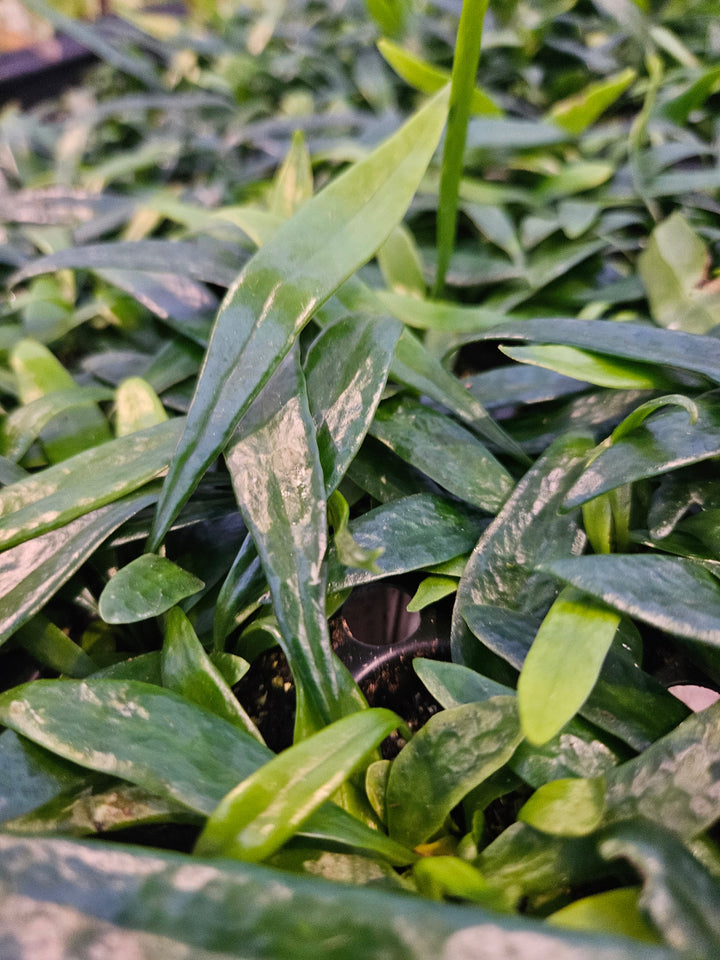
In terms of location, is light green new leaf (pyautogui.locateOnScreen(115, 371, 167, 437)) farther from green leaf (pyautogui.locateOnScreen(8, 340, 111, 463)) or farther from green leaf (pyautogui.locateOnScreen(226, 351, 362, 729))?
green leaf (pyautogui.locateOnScreen(226, 351, 362, 729))

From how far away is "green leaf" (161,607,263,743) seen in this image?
350 millimetres

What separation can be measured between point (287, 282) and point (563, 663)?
0.95ft

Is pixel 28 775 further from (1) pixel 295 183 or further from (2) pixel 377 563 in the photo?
(1) pixel 295 183

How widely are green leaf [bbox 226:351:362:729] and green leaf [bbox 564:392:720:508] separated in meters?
0.15

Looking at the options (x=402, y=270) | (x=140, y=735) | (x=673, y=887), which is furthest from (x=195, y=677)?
(x=402, y=270)

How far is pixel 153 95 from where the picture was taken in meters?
1.14

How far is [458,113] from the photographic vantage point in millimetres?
526

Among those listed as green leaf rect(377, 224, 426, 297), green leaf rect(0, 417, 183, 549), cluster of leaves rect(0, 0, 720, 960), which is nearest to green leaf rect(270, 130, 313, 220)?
cluster of leaves rect(0, 0, 720, 960)

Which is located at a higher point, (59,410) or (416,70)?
(416,70)

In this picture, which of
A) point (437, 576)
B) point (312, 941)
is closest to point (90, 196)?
point (437, 576)

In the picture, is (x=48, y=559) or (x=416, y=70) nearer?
(x=48, y=559)

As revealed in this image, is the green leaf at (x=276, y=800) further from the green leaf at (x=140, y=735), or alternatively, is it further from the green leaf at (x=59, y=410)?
the green leaf at (x=59, y=410)

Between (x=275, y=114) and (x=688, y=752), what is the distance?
116 centimetres

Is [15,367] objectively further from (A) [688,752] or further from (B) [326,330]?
(A) [688,752]
